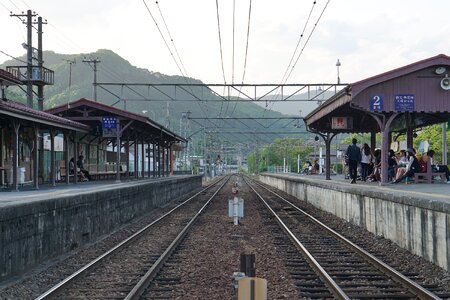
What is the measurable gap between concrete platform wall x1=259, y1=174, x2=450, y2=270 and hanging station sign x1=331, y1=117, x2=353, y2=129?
20.6 ft

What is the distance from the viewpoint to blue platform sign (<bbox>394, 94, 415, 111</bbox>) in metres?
18.7

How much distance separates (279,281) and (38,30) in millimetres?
29573

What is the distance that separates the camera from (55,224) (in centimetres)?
1078

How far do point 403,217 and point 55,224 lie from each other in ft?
21.1

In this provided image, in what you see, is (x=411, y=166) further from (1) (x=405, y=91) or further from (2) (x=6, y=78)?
(2) (x=6, y=78)

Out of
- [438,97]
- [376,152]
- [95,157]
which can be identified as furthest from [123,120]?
[438,97]

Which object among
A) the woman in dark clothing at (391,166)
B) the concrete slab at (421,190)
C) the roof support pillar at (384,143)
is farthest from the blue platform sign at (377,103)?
the woman in dark clothing at (391,166)

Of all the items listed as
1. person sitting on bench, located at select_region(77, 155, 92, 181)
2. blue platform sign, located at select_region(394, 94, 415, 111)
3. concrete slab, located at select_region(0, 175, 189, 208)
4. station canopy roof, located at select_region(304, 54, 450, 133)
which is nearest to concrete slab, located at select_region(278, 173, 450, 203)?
blue platform sign, located at select_region(394, 94, 415, 111)

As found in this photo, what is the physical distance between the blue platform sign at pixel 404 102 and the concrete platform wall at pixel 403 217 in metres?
3.30

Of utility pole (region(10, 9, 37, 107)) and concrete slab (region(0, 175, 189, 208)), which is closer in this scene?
concrete slab (region(0, 175, 189, 208))

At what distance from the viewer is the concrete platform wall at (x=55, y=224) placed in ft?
28.3

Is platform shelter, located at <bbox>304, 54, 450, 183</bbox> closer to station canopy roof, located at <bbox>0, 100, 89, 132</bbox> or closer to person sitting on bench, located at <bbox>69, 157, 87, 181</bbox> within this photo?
station canopy roof, located at <bbox>0, 100, 89, 132</bbox>

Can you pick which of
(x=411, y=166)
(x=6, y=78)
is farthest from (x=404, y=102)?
(x=6, y=78)

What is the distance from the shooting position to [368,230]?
46.8 ft
